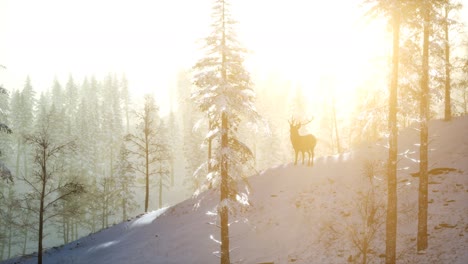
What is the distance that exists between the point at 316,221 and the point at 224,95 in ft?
32.5

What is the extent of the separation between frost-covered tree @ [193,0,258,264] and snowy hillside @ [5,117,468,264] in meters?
1.62

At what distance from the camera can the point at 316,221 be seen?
19.6 meters

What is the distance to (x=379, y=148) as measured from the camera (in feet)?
93.3

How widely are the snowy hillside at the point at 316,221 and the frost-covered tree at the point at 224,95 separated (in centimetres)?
162

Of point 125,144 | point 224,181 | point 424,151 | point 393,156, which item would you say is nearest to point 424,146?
point 424,151

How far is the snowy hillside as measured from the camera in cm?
1577

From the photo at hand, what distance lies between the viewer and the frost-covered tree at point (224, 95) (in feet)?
48.1

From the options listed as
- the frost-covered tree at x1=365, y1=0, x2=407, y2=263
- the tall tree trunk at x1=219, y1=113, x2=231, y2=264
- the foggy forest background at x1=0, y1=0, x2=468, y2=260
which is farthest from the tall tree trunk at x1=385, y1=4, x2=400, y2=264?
the tall tree trunk at x1=219, y1=113, x2=231, y2=264

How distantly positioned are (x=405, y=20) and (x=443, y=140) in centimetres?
1482

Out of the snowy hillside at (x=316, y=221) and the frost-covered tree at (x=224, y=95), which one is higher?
the frost-covered tree at (x=224, y=95)

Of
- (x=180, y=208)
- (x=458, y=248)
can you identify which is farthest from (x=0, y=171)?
(x=458, y=248)

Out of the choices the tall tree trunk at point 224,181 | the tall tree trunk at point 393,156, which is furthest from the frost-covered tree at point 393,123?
the tall tree trunk at point 224,181

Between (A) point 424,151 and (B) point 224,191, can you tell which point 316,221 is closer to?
(B) point 224,191

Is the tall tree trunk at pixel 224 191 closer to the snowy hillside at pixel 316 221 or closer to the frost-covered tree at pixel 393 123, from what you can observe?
the snowy hillside at pixel 316 221
